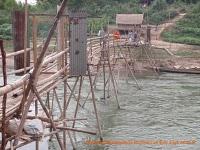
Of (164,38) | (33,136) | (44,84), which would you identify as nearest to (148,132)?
(44,84)

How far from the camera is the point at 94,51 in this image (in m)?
15.9

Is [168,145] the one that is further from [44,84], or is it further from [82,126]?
[44,84]

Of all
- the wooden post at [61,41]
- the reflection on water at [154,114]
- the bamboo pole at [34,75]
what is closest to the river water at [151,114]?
the reflection on water at [154,114]

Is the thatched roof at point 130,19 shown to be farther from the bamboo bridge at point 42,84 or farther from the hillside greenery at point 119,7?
the bamboo bridge at point 42,84

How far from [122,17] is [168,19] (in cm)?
1023

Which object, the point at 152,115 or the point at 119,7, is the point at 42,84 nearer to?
the point at 152,115

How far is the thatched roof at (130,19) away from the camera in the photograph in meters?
29.4

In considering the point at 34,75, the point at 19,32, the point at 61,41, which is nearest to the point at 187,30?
the point at 19,32

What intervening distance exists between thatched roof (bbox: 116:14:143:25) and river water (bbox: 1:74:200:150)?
6788 millimetres

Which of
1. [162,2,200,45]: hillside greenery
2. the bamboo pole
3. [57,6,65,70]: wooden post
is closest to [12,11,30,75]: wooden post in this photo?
[57,6,65,70]: wooden post

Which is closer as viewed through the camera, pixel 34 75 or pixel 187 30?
pixel 34 75

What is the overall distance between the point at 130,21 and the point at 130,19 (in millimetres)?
226

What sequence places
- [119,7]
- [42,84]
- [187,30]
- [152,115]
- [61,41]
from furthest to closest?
[119,7]
[187,30]
[152,115]
[61,41]
[42,84]

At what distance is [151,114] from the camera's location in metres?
16.2
